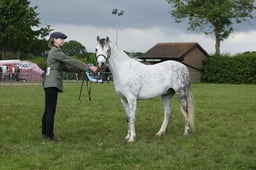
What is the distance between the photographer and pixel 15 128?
34.5 feet

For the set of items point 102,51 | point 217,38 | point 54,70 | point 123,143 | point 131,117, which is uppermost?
point 217,38

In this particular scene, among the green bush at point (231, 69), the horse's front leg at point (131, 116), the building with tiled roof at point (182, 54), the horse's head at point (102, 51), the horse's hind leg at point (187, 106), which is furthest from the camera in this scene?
the building with tiled roof at point (182, 54)

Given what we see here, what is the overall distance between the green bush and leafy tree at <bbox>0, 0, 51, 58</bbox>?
20.8 meters

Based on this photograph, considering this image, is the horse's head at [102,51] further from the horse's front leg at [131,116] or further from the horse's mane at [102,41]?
the horse's front leg at [131,116]

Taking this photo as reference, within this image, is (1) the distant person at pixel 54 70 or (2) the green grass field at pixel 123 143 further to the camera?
(1) the distant person at pixel 54 70

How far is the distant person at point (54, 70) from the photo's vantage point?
870cm

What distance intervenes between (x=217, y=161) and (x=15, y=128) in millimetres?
5479

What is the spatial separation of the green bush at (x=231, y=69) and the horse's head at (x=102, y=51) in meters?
41.9

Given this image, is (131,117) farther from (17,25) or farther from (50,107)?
(17,25)

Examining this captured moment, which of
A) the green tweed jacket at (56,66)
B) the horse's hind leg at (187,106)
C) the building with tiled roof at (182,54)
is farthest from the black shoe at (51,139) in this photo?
the building with tiled roof at (182,54)

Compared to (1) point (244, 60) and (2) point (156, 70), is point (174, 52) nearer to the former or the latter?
(1) point (244, 60)

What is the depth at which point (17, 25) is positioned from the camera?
49531 millimetres

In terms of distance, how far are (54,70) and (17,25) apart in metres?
42.8

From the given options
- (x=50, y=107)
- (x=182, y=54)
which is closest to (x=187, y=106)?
(x=50, y=107)
